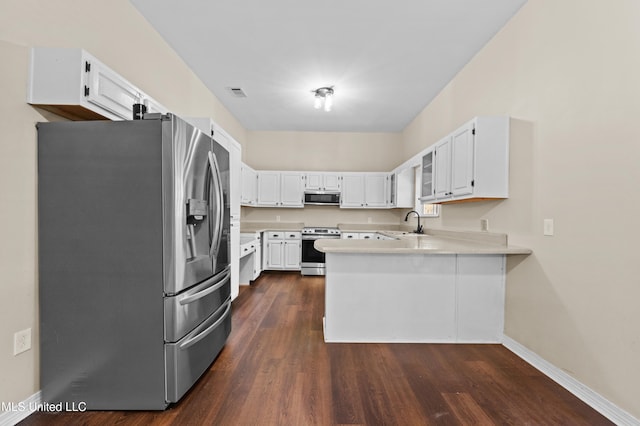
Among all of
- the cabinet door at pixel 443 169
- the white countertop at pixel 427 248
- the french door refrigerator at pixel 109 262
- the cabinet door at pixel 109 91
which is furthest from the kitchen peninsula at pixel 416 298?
the cabinet door at pixel 109 91

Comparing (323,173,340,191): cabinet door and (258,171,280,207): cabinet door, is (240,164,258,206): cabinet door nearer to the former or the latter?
(258,171,280,207): cabinet door

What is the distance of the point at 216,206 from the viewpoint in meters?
2.09

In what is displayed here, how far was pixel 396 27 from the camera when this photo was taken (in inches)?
105

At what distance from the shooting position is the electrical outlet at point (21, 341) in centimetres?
154

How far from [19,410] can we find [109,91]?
187cm

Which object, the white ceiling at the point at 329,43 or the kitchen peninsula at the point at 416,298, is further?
the kitchen peninsula at the point at 416,298

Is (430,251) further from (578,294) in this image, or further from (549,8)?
(549,8)

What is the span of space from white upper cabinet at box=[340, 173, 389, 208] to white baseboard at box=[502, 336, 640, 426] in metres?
3.58

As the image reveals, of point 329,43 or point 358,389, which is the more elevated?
point 329,43

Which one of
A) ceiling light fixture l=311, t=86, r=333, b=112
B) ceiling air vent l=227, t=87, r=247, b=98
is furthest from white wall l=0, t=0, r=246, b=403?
ceiling light fixture l=311, t=86, r=333, b=112

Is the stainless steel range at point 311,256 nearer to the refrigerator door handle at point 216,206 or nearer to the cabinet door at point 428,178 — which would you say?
the cabinet door at point 428,178

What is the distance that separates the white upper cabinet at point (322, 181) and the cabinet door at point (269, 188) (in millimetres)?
580

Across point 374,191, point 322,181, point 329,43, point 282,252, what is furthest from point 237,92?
point 374,191

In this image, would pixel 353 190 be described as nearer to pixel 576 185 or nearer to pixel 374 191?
pixel 374 191
